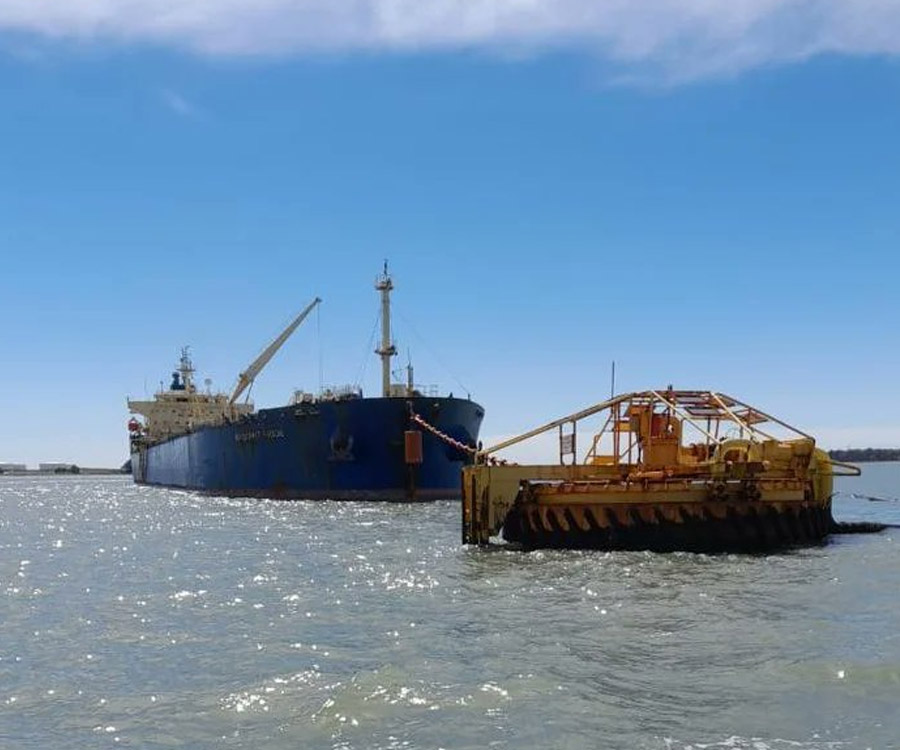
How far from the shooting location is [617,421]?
1268 inches

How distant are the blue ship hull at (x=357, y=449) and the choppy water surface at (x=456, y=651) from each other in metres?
24.7

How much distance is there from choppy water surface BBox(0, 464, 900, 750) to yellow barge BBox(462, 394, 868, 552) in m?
1.10

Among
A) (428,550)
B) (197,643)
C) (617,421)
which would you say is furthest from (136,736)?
(617,421)

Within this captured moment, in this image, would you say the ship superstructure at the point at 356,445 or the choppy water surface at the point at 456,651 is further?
the ship superstructure at the point at 356,445

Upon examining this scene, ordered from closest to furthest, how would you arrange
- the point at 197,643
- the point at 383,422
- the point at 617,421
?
the point at 197,643 < the point at 617,421 < the point at 383,422

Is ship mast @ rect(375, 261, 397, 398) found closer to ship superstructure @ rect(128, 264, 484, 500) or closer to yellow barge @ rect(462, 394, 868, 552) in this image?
ship superstructure @ rect(128, 264, 484, 500)

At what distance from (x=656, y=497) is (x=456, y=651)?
13.5 metres

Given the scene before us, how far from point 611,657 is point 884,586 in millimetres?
9755

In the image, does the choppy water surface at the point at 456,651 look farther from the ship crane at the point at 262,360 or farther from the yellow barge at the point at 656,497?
the ship crane at the point at 262,360

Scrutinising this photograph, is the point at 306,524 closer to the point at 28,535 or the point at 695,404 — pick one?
the point at 28,535

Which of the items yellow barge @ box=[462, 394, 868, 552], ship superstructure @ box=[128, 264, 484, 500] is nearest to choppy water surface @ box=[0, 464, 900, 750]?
yellow barge @ box=[462, 394, 868, 552]

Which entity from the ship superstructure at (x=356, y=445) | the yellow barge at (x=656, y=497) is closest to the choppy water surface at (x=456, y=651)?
the yellow barge at (x=656, y=497)

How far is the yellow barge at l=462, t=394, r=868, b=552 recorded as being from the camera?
87.3ft

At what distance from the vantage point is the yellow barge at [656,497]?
1048 inches
